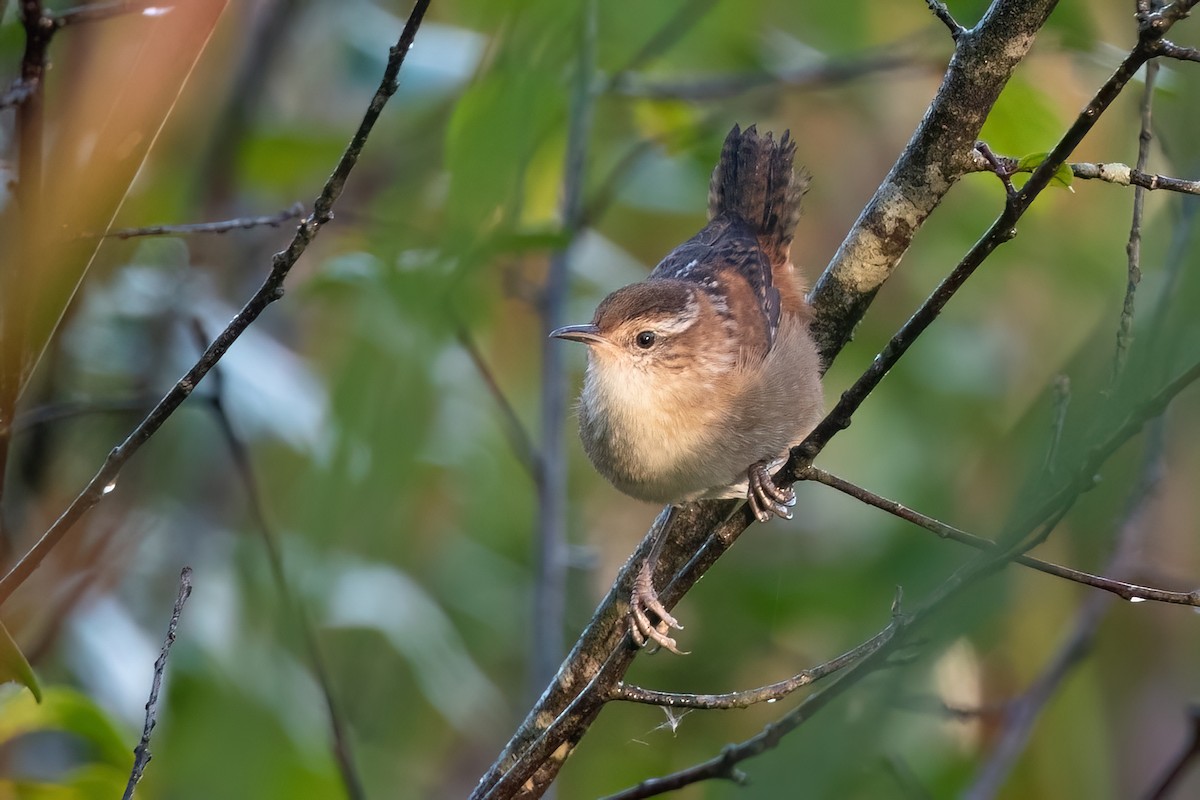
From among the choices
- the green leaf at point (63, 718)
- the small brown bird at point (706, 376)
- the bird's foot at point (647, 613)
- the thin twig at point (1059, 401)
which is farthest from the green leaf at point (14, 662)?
the thin twig at point (1059, 401)

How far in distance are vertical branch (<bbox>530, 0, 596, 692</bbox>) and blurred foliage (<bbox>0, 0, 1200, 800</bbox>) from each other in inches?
4.2

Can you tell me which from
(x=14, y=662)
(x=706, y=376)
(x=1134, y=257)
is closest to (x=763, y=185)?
(x=706, y=376)

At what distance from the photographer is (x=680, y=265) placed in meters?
3.92

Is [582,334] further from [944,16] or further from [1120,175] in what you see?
[1120,175]

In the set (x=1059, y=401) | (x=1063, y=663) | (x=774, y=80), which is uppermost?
(x=774, y=80)

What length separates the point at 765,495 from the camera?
2910mm

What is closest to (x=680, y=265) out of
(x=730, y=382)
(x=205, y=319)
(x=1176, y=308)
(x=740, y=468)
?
(x=730, y=382)

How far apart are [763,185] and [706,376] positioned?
913mm

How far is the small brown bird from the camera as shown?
3.12 m

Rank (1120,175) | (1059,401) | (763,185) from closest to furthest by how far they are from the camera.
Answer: (1120,175), (1059,401), (763,185)

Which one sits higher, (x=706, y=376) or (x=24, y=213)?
(x=706, y=376)

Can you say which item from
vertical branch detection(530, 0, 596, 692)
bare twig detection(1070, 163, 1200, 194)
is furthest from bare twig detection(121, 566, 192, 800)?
vertical branch detection(530, 0, 596, 692)

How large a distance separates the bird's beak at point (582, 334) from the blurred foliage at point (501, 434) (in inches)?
11.8

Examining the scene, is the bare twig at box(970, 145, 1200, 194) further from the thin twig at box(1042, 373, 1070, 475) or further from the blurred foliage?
the thin twig at box(1042, 373, 1070, 475)
